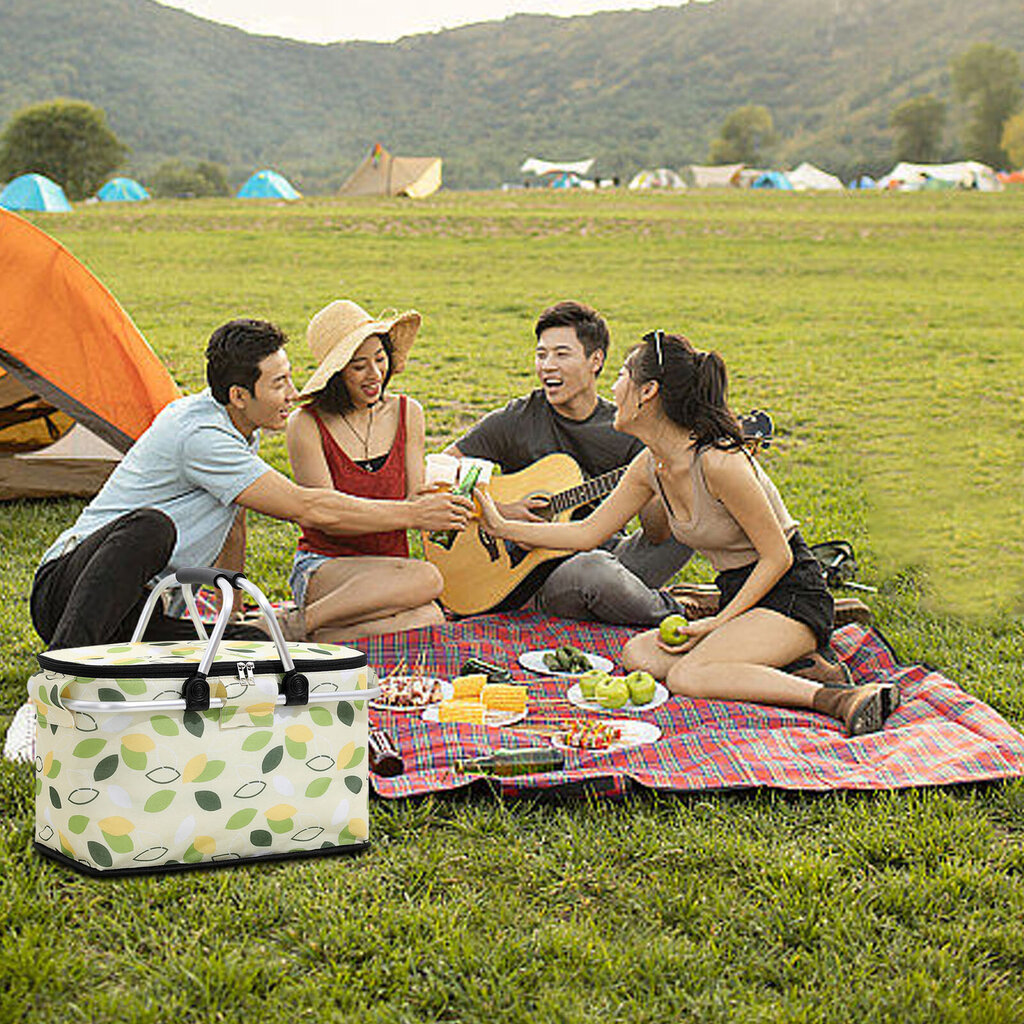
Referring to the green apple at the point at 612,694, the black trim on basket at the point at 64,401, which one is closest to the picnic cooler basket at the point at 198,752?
the green apple at the point at 612,694

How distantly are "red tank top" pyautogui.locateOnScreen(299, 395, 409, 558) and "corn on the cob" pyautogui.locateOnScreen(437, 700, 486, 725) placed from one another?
952 millimetres

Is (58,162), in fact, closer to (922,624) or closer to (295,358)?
(295,358)

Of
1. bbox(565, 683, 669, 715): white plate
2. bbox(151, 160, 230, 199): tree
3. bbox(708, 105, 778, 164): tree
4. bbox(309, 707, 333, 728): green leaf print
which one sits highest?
bbox(708, 105, 778, 164): tree

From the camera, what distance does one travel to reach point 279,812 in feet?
9.57

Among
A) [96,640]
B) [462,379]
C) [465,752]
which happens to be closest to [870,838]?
[465,752]

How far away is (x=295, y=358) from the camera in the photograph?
1197cm

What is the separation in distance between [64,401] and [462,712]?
2.85 m

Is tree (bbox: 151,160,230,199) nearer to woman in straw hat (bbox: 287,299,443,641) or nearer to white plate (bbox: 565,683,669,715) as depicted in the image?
woman in straw hat (bbox: 287,299,443,641)

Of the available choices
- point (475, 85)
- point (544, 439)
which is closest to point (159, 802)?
point (544, 439)

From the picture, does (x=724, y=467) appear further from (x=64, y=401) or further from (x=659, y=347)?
(x=64, y=401)

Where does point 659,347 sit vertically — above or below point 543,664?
above

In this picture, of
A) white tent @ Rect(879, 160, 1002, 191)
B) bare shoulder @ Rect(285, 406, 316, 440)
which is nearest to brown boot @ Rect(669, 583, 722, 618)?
bare shoulder @ Rect(285, 406, 316, 440)

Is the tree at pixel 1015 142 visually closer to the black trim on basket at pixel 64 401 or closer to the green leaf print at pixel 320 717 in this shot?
the black trim on basket at pixel 64 401

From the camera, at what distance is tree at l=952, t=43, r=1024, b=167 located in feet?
260
